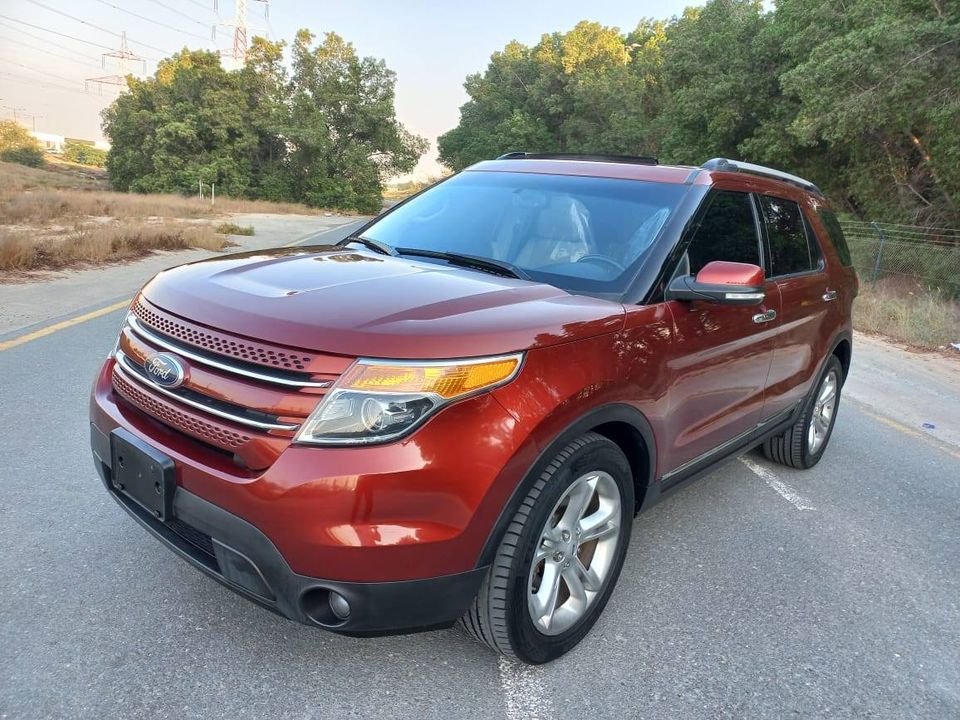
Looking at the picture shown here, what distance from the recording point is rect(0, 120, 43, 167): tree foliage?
85375 millimetres

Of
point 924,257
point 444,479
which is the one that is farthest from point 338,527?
point 924,257

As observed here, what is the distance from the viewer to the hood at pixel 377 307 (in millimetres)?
2146

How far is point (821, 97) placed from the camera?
14539 mm

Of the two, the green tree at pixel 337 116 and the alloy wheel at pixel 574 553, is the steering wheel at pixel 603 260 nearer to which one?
the alloy wheel at pixel 574 553

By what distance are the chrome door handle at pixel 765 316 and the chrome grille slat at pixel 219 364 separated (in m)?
2.34

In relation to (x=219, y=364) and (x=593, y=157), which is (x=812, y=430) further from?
(x=219, y=364)

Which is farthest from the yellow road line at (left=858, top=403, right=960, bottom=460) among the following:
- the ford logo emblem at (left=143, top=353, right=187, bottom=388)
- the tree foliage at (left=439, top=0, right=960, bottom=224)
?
the tree foliage at (left=439, top=0, right=960, bottom=224)

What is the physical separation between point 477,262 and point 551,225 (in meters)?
0.48

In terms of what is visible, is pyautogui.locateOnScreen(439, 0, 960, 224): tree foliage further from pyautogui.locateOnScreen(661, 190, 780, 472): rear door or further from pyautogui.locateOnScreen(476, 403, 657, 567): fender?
pyautogui.locateOnScreen(476, 403, 657, 567): fender

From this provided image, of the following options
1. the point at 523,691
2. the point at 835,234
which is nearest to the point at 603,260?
the point at 523,691

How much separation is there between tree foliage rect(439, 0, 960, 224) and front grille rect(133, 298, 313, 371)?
45.1ft

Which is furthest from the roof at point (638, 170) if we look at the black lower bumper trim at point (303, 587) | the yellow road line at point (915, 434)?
the yellow road line at point (915, 434)

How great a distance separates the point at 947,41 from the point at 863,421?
32.6 feet

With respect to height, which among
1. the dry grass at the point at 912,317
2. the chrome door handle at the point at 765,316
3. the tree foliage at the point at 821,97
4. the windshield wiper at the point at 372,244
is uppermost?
the tree foliage at the point at 821,97
